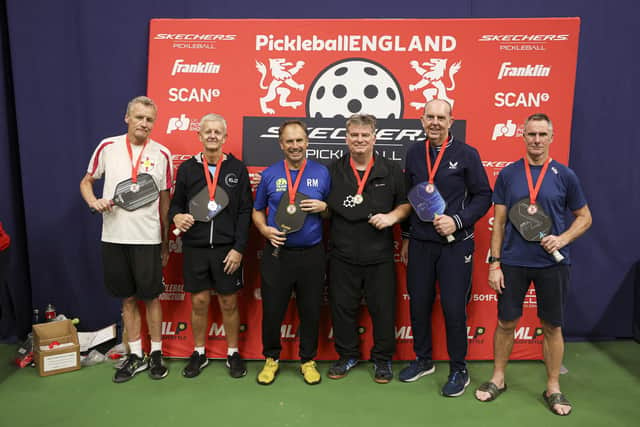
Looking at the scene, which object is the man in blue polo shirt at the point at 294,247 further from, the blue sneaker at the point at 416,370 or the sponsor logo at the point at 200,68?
the sponsor logo at the point at 200,68

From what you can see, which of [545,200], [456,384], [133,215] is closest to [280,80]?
[133,215]

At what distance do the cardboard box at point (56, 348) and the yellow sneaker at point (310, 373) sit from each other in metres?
1.70

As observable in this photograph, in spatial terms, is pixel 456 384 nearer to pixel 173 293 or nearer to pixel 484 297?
pixel 484 297

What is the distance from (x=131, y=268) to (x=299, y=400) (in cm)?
145

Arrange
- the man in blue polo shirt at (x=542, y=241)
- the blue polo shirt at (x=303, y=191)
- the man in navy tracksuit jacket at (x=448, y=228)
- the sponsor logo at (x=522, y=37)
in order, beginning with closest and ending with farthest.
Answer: the man in blue polo shirt at (x=542, y=241)
the man in navy tracksuit jacket at (x=448, y=228)
the blue polo shirt at (x=303, y=191)
the sponsor logo at (x=522, y=37)

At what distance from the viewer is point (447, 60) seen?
11.7 feet

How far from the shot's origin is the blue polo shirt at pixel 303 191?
3119 mm

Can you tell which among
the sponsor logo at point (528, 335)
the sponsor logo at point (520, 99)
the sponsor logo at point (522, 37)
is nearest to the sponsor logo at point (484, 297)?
the sponsor logo at point (528, 335)

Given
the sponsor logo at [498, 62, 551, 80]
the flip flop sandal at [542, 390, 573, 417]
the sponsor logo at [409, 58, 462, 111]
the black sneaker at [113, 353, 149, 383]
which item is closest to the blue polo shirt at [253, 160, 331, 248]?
the sponsor logo at [409, 58, 462, 111]

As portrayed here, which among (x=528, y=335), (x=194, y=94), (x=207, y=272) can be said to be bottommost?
(x=528, y=335)

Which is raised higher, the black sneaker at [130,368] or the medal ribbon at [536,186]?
the medal ribbon at [536,186]

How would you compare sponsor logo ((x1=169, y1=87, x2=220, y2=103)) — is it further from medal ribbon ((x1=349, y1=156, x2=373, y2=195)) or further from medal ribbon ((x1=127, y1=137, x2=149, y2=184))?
medal ribbon ((x1=349, y1=156, x2=373, y2=195))

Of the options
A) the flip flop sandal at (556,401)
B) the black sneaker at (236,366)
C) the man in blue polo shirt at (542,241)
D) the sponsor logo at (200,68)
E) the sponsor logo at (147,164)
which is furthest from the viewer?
the sponsor logo at (200,68)

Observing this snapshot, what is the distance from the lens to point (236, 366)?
338 cm
